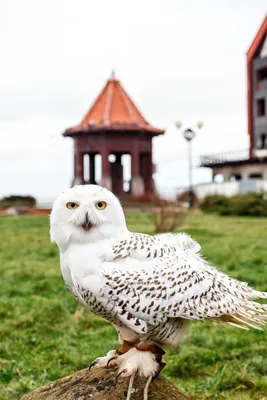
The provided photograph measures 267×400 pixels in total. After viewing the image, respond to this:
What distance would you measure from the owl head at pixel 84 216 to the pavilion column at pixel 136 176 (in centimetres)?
3599

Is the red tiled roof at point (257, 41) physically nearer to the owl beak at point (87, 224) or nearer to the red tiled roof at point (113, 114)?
the red tiled roof at point (113, 114)

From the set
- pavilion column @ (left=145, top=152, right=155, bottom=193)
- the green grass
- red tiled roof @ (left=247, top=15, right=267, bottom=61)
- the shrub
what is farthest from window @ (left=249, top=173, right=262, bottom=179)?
the green grass

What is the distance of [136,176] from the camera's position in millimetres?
39875

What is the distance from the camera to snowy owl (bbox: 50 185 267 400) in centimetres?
344

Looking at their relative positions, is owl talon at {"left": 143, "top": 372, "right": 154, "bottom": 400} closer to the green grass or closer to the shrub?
the green grass

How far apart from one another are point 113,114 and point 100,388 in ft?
124

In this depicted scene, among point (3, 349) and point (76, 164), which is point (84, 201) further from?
point (76, 164)

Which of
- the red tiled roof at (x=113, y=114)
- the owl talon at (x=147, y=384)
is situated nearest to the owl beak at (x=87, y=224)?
the owl talon at (x=147, y=384)

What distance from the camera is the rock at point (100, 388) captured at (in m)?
3.71

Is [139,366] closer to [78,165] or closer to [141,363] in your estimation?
[141,363]

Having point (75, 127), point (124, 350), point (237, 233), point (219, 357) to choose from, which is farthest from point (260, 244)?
point (75, 127)

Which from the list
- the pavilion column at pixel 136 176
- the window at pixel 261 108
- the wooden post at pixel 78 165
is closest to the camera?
the pavilion column at pixel 136 176

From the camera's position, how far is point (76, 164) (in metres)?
41.1

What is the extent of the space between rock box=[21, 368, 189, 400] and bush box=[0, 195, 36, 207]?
3308 cm
